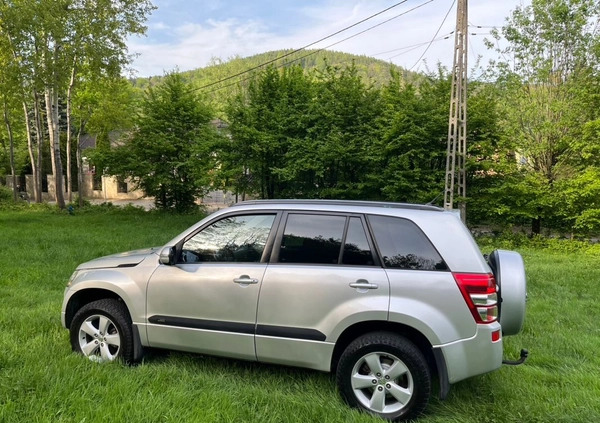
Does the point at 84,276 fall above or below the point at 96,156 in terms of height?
below

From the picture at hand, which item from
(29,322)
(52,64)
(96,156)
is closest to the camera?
(29,322)

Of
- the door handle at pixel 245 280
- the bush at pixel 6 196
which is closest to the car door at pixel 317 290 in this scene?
the door handle at pixel 245 280

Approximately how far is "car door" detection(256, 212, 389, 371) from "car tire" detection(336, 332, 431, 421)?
17cm

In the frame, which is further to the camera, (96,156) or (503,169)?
(96,156)

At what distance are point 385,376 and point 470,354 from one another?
630 millimetres

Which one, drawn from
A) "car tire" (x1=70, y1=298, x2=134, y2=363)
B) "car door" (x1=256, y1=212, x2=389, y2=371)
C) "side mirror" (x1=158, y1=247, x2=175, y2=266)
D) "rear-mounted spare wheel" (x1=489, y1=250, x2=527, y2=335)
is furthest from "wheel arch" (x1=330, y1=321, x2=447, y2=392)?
"car tire" (x1=70, y1=298, x2=134, y2=363)

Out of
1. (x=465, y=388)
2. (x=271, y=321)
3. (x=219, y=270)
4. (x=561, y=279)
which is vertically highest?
(x=219, y=270)

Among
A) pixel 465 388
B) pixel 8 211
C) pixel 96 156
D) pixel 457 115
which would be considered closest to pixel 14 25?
pixel 96 156

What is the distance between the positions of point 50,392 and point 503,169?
46.7 feet

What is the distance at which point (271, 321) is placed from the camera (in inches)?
131

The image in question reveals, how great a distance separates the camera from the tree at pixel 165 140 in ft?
62.3

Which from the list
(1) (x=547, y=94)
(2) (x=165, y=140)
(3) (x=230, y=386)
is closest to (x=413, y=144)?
(1) (x=547, y=94)

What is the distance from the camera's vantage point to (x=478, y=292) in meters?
2.92

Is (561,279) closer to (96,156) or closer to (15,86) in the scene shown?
(15,86)
